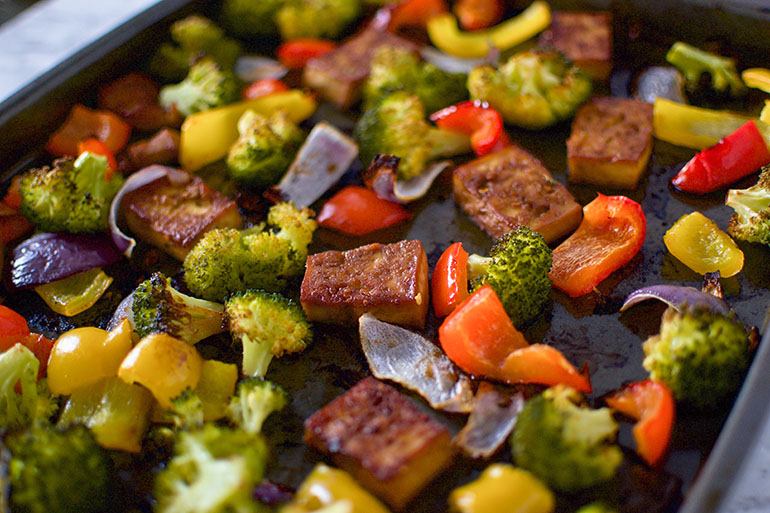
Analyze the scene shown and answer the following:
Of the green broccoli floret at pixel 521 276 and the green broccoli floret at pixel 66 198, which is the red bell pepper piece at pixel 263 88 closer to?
the green broccoli floret at pixel 66 198

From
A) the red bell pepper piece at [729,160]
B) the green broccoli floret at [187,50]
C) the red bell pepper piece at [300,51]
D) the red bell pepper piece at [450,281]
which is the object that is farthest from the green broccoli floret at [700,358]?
the green broccoli floret at [187,50]

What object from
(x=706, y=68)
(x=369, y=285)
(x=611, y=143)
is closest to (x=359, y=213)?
(x=369, y=285)

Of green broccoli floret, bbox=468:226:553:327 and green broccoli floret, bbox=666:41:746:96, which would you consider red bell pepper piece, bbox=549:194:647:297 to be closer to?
green broccoli floret, bbox=468:226:553:327

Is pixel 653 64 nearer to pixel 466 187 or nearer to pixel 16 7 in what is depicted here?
pixel 466 187

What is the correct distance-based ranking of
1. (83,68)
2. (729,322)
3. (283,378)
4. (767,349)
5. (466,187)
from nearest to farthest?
(767,349)
(729,322)
(283,378)
(466,187)
(83,68)

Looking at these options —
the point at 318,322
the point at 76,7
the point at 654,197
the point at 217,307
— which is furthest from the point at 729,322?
the point at 76,7

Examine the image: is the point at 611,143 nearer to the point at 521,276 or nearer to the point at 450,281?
the point at 521,276
